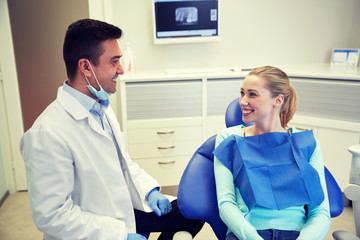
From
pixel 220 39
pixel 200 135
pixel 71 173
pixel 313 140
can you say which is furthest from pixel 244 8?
pixel 71 173

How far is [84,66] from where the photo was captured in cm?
138

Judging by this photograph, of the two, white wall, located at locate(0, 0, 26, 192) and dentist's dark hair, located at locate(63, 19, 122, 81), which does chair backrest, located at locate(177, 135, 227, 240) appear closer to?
dentist's dark hair, located at locate(63, 19, 122, 81)

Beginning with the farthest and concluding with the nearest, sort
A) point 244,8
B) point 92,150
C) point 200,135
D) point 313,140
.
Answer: point 244,8, point 200,135, point 313,140, point 92,150

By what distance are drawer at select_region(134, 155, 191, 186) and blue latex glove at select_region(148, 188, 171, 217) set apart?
106 centimetres

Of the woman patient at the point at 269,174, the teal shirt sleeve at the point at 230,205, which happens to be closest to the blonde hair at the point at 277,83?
the woman patient at the point at 269,174

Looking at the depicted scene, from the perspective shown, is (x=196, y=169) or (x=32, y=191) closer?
(x=32, y=191)

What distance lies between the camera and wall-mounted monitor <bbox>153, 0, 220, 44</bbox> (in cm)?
277

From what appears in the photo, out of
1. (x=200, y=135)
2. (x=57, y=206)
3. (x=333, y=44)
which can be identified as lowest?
(x=200, y=135)

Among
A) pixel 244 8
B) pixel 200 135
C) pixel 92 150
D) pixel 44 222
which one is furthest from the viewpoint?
pixel 244 8

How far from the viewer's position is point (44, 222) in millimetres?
1204

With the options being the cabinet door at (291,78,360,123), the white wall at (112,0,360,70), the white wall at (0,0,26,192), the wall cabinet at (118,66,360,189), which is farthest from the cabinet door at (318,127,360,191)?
the white wall at (0,0,26,192)

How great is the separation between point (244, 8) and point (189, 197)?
7.08 feet

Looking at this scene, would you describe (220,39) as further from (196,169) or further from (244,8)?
(196,169)

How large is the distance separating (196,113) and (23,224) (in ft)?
4.92
